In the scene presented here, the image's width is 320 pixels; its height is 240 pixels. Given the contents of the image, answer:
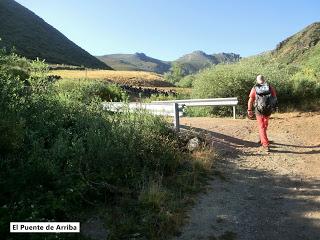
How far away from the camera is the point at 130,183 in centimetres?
860

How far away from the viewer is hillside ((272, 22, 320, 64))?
111625 millimetres

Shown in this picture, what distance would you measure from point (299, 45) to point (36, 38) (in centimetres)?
6353

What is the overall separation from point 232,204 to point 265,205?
22.9 inches

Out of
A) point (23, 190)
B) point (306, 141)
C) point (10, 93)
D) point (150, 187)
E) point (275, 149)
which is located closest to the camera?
point (23, 190)

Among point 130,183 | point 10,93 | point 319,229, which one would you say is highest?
point 10,93

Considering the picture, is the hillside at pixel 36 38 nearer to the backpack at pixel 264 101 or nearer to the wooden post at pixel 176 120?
the wooden post at pixel 176 120

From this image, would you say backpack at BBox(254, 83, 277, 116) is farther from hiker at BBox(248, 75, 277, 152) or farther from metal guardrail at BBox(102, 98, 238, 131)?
metal guardrail at BBox(102, 98, 238, 131)

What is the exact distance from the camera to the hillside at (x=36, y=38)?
329 feet

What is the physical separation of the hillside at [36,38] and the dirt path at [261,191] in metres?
83.8

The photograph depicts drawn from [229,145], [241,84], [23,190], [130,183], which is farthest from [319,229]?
[241,84]

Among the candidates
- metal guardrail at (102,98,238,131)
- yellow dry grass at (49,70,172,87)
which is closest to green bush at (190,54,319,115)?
metal guardrail at (102,98,238,131)

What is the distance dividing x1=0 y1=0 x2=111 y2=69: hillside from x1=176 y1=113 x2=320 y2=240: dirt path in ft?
275

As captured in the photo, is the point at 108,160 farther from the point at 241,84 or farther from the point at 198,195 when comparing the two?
the point at 241,84

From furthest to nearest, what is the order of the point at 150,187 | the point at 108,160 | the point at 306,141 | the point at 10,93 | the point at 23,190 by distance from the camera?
the point at 306,141, the point at 10,93, the point at 108,160, the point at 150,187, the point at 23,190
